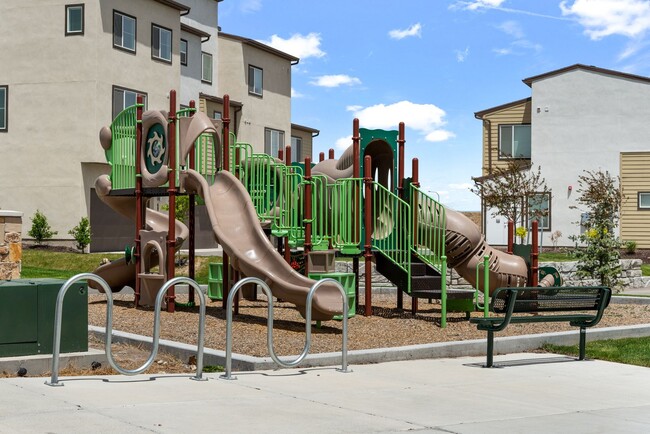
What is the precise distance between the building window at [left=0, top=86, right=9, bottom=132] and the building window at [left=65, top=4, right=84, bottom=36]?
3353mm

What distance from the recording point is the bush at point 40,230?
32562 mm

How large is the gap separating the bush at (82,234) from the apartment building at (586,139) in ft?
55.8

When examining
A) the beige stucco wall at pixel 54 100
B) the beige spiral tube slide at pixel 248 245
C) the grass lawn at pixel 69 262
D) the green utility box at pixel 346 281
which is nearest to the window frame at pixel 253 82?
the beige stucco wall at pixel 54 100

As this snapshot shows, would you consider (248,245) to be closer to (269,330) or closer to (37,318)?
(269,330)

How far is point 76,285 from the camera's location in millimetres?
9914

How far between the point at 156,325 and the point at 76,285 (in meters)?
1.48

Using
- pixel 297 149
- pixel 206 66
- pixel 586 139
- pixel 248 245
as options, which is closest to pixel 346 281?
pixel 248 245

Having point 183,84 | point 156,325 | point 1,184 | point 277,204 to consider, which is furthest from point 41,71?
point 156,325

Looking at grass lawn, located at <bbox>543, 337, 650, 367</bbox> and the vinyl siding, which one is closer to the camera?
grass lawn, located at <bbox>543, 337, 650, 367</bbox>

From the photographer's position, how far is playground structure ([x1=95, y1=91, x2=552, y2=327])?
1512cm

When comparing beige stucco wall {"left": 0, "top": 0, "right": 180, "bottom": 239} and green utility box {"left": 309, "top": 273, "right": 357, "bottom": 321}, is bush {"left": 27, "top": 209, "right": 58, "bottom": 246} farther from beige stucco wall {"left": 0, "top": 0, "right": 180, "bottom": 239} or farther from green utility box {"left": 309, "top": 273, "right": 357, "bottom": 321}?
green utility box {"left": 309, "top": 273, "right": 357, "bottom": 321}

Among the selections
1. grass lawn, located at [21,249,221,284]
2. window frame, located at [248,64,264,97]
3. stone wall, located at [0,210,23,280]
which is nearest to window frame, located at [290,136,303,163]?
window frame, located at [248,64,264,97]

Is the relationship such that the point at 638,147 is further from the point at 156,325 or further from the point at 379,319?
the point at 156,325

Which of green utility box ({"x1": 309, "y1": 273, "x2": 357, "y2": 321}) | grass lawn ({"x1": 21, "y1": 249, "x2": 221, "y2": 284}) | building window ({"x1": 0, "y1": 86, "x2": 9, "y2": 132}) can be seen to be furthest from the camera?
building window ({"x1": 0, "y1": 86, "x2": 9, "y2": 132})
